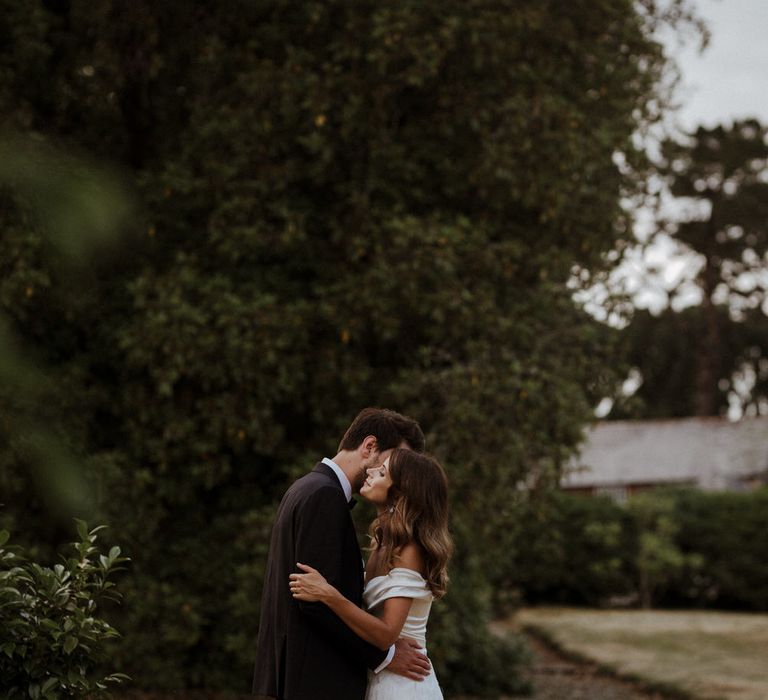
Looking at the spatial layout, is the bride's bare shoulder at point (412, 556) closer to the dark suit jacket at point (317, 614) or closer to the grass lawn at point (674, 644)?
the dark suit jacket at point (317, 614)

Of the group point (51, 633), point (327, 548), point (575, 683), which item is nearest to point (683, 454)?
point (575, 683)

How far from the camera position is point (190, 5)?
10023 millimetres

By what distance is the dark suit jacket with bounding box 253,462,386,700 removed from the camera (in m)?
3.75

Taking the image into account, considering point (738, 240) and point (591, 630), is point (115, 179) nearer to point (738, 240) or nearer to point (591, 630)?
point (591, 630)

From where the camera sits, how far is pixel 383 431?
161 inches

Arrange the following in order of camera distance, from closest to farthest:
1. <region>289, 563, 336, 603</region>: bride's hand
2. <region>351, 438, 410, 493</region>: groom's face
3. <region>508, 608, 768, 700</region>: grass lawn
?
→ <region>289, 563, 336, 603</region>: bride's hand, <region>351, 438, 410, 493</region>: groom's face, <region>508, 608, 768, 700</region>: grass lawn

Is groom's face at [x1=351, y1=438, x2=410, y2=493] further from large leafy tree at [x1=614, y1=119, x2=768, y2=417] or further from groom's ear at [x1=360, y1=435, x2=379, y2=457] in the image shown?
large leafy tree at [x1=614, y1=119, x2=768, y2=417]

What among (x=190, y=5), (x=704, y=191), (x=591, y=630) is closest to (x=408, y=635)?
(x=190, y=5)

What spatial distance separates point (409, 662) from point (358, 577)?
42 cm

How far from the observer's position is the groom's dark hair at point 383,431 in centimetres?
409

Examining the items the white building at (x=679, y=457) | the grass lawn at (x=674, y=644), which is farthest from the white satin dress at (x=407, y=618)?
the white building at (x=679, y=457)

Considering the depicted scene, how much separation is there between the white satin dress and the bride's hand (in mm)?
295

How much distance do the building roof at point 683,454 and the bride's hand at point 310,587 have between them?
105 feet

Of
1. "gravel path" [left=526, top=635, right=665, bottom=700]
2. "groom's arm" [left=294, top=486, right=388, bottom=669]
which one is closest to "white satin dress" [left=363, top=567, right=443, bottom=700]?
"groom's arm" [left=294, top=486, right=388, bottom=669]
